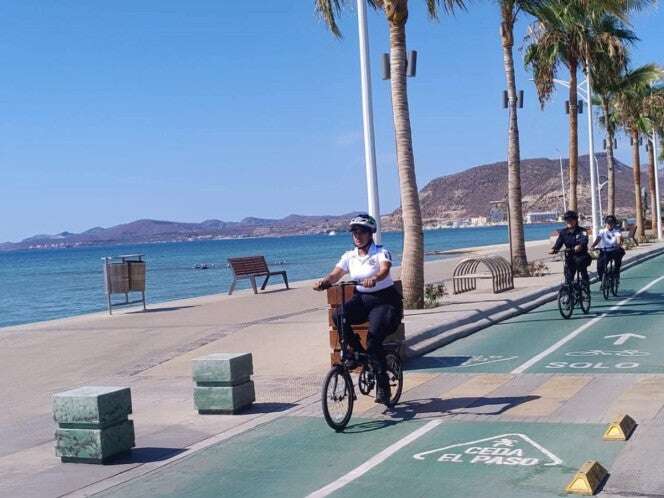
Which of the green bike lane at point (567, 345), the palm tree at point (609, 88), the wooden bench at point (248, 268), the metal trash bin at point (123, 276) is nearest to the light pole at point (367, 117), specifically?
the green bike lane at point (567, 345)

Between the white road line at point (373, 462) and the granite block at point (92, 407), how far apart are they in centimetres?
211

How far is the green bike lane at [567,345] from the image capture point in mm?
11773

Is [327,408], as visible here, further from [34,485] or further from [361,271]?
[34,485]

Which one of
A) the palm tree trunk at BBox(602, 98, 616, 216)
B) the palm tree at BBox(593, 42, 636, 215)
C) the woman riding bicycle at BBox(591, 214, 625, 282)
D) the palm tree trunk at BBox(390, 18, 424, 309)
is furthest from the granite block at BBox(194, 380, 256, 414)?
the palm tree trunk at BBox(602, 98, 616, 216)

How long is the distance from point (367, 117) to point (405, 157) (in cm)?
209

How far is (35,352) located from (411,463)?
10.3 m

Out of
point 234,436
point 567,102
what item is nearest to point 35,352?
point 234,436

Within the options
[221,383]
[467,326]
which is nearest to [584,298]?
[467,326]

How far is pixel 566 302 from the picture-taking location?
17.3 m

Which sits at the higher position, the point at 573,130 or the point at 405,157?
the point at 573,130

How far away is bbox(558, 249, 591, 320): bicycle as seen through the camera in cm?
1720

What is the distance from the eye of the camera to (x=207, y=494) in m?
6.83

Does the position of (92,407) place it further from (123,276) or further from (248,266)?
(248,266)

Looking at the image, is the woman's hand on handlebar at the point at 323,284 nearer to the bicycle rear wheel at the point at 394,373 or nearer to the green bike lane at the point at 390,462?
the bicycle rear wheel at the point at 394,373
